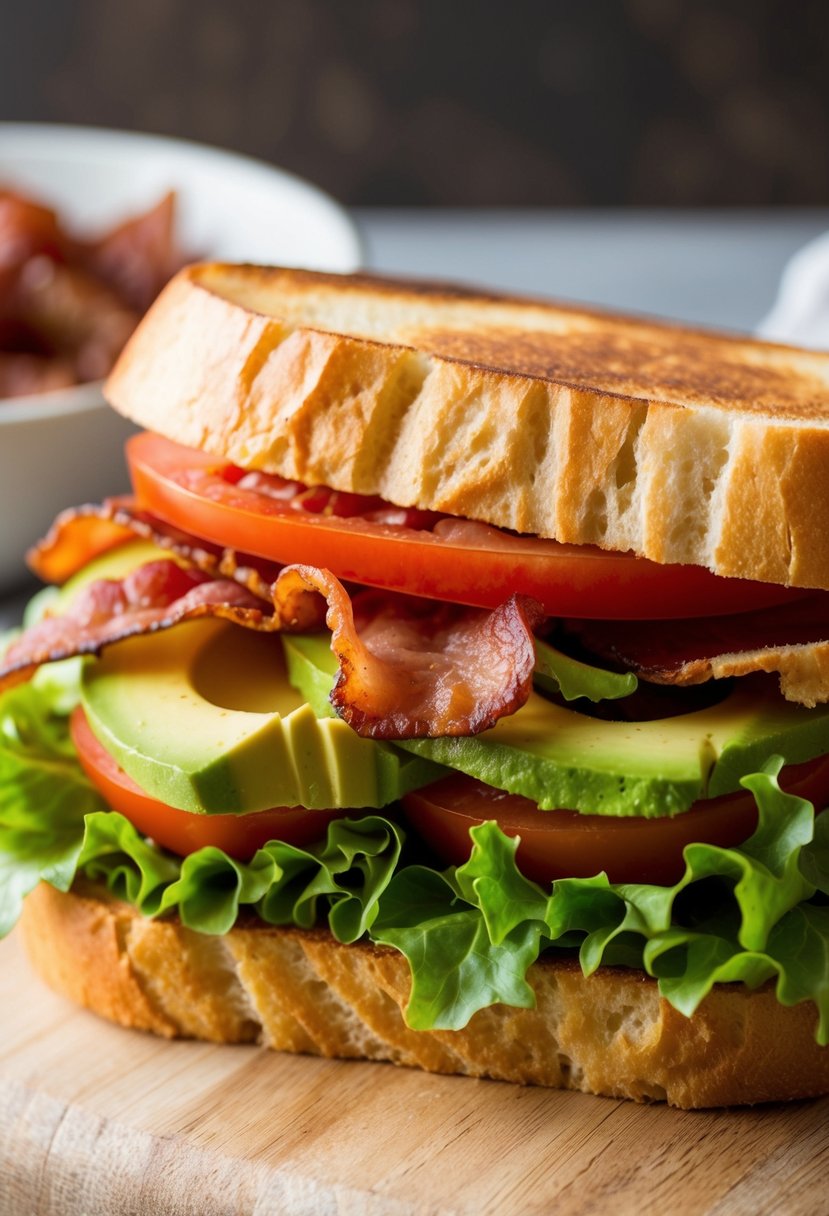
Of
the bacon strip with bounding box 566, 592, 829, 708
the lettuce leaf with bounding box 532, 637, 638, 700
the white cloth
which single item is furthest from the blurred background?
the lettuce leaf with bounding box 532, 637, 638, 700

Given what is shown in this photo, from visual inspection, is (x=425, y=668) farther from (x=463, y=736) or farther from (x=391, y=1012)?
(x=391, y=1012)

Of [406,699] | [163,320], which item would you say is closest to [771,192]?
[163,320]

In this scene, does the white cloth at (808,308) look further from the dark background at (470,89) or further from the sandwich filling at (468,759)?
the dark background at (470,89)

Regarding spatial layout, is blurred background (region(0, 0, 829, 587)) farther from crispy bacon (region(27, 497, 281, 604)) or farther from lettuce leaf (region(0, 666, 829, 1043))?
lettuce leaf (region(0, 666, 829, 1043))

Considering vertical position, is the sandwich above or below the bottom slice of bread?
above

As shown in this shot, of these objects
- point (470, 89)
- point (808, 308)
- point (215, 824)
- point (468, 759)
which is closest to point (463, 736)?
point (468, 759)

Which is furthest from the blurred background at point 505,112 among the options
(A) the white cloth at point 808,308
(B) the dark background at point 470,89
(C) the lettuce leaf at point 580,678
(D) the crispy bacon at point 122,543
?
(C) the lettuce leaf at point 580,678

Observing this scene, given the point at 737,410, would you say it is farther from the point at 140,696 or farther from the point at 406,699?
the point at 140,696

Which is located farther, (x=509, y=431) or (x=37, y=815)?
(x=37, y=815)
